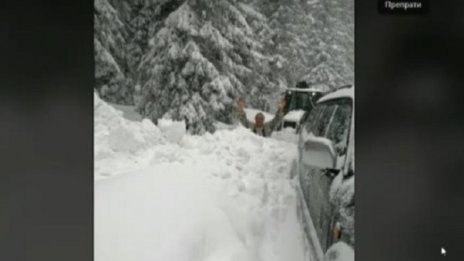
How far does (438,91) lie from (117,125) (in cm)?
181

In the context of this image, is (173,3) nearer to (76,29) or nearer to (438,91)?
(76,29)

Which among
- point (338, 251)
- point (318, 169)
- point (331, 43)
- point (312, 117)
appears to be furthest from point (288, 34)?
point (338, 251)

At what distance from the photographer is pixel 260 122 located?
301cm

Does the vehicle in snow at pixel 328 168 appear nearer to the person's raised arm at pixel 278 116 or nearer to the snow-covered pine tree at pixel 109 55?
the person's raised arm at pixel 278 116

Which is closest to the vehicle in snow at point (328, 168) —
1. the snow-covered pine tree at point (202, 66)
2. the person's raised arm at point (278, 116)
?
the person's raised arm at point (278, 116)

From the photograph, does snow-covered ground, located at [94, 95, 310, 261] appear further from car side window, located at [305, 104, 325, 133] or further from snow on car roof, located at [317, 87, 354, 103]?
snow on car roof, located at [317, 87, 354, 103]

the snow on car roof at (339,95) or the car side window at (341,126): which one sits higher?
the snow on car roof at (339,95)

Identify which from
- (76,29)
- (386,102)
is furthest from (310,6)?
(76,29)

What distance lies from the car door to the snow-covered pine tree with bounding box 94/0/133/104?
1.02 metres

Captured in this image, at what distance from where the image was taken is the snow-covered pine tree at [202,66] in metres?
2.97

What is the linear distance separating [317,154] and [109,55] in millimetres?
1277

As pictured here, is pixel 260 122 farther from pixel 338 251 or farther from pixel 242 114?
pixel 338 251

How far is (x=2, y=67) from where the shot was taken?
9.42ft

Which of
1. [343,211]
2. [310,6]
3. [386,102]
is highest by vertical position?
[310,6]
